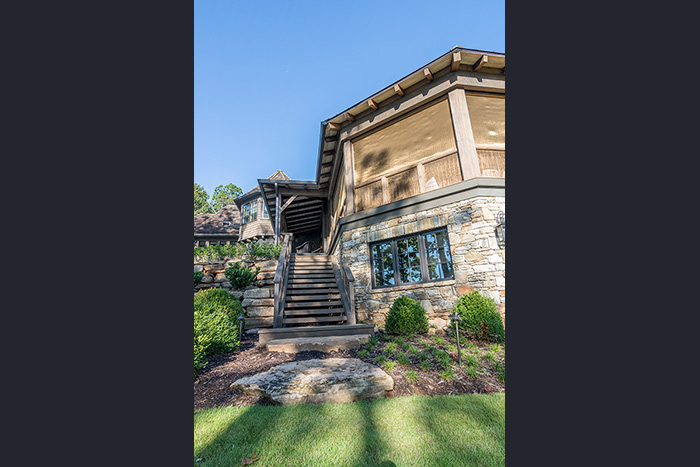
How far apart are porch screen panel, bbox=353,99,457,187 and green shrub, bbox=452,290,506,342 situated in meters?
3.77

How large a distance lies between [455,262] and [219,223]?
21.5m

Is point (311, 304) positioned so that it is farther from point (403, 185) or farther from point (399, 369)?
point (403, 185)

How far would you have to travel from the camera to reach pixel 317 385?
11.7 feet

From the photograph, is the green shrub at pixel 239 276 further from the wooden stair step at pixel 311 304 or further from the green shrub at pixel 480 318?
the green shrub at pixel 480 318

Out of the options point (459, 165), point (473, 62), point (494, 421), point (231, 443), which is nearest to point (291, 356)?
point (231, 443)

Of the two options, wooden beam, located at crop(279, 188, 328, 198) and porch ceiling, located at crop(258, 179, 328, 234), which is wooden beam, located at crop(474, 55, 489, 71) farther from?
wooden beam, located at crop(279, 188, 328, 198)

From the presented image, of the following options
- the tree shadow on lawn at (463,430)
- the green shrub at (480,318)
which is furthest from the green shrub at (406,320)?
the tree shadow on lawn at (463,430)

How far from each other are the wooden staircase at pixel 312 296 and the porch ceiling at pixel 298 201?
160 inches

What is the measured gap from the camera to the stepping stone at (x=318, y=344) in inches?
206
